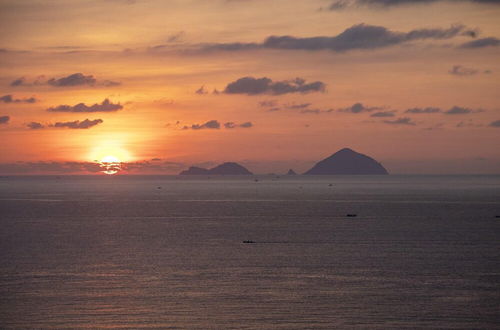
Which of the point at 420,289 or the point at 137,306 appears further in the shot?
the point at 420,289

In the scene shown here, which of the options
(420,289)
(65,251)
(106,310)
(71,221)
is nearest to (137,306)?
(106,310)

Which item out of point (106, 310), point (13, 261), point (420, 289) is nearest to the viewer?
point (106, 310)

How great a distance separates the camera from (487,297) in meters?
76.1

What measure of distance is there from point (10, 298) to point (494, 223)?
132434 mm

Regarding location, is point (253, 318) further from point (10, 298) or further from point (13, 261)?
point (13, 261)

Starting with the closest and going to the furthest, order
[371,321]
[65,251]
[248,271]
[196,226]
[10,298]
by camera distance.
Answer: [371,321]
[10,298]
[248,271]
[65,251]
[196,226]

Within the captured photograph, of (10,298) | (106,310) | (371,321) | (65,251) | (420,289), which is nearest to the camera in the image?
(371,321)

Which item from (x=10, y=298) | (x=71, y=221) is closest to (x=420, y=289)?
(x=10, y=298)

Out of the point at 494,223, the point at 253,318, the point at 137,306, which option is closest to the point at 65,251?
the point at 137,306

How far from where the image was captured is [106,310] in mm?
69688

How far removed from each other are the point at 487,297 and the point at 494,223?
355 feet

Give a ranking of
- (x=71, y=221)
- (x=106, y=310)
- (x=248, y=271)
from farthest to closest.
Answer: (x=71, y=221) → (x=248, y=271) → (x=106, y=310)

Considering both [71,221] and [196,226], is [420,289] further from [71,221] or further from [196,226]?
[71,221]

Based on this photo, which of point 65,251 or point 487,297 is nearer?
point 487,297
